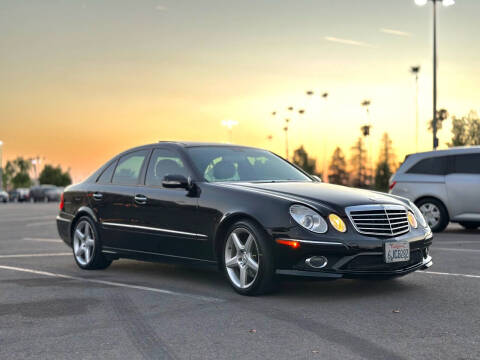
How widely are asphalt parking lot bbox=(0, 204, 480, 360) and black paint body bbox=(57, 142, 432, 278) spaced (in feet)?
1.06

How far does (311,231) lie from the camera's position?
626cm

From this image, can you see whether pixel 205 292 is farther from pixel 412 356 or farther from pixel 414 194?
pixel 414 194

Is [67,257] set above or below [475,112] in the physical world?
below

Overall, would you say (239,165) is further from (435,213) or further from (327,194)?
(435,213)

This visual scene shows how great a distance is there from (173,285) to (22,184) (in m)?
184

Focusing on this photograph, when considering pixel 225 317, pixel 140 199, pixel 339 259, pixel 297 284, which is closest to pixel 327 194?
pixel 339 259

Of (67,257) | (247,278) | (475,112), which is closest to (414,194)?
(67,257)

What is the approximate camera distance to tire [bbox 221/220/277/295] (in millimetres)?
6383

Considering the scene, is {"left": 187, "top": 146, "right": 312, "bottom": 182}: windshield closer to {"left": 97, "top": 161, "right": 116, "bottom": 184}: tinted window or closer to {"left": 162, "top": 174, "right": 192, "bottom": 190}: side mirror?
{"left": 162, "top": 174, "right": 192, "bottom": 190}: side mirror

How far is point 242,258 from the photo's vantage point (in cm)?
668

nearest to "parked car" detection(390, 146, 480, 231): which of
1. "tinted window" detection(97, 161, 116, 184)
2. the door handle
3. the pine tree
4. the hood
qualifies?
the hood

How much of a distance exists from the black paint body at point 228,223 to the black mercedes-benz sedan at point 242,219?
0.01 meters

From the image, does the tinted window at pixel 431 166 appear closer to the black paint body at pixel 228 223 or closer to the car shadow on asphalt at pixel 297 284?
the car shadow on asphalt at pixel 297 284

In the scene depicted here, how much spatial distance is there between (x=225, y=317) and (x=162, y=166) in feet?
9.30
